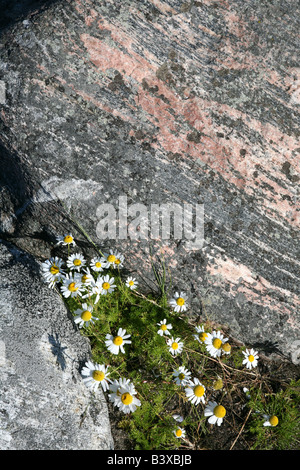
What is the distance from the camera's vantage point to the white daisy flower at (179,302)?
2930mm

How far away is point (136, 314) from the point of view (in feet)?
10.2

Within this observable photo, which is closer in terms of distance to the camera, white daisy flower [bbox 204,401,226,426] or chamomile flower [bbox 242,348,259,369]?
white daisy flower [bbox 204,401,226,426]

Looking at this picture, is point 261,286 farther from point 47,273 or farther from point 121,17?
point 121,17

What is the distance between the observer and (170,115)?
2.83 meters

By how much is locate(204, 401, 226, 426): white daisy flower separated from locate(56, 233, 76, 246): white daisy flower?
1681 millimetres

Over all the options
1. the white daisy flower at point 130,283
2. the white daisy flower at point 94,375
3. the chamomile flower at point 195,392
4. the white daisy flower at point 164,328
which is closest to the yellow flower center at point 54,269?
the white daisy flower at point 130,283

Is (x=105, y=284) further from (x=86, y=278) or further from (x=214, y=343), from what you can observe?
(x=214, y=343)

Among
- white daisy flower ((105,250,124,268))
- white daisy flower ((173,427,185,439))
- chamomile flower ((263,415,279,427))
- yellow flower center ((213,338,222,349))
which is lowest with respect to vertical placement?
white daisy flower ((173,427,185,439))

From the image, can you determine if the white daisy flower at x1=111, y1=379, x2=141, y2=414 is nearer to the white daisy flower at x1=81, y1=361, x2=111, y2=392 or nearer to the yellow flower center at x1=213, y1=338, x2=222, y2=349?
the white daisy flower at x1=81, y1=361, x2=111, y2=392

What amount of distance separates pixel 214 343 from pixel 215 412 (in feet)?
1.64

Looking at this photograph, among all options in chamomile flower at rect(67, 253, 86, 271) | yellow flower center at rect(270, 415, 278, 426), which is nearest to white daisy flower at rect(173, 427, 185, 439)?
yellow flower center at rect(270, 415, 278, 426)

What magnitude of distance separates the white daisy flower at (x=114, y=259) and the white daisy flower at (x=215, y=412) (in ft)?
4.28

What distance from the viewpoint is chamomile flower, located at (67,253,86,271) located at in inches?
116

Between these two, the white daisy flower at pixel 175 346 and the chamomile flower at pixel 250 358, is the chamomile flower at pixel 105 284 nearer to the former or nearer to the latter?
the white daisy flower at pixel 175 346
